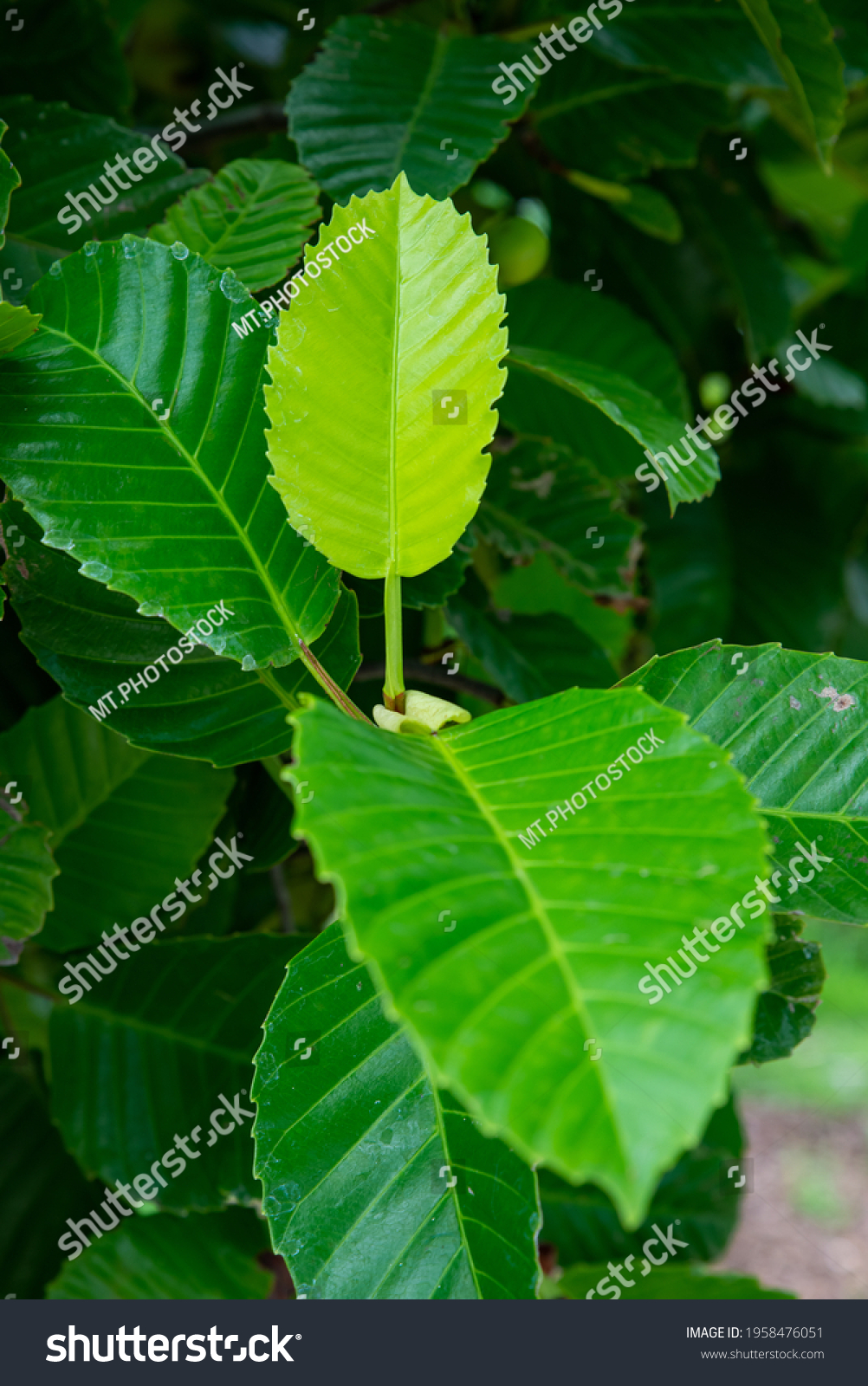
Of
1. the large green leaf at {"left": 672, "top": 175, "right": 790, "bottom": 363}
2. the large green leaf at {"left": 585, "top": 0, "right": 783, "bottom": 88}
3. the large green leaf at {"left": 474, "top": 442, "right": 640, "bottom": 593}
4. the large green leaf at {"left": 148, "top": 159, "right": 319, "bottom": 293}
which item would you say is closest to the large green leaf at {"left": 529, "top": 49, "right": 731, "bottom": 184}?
the large green leaf at {"left": 585, "top": 0, "right": 783, "bottom": 88}

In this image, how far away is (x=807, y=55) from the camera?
74 centimetres

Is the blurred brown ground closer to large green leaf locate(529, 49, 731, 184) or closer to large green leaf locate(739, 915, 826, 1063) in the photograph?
large green leaf locate(739, 915, 826, 1063)

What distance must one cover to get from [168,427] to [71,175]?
0.35 metres

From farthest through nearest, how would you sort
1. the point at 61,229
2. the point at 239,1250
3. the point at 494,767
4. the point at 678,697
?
the point at 239,1250, the point at 61,229, the point at 678,697, the point at 494,767

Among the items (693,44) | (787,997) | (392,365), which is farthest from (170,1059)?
(693,44)

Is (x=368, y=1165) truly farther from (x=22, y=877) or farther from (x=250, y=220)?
(x=250, y=220)

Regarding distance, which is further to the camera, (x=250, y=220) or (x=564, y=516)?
(x=564, y=516)

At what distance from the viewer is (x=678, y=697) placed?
0.52m

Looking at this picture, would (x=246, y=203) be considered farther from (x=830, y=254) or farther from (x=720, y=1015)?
(x=830, y=254)

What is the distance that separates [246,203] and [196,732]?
1.00 feet

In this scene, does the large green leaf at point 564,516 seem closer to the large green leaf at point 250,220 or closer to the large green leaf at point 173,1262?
the large green leaf at point 250,220

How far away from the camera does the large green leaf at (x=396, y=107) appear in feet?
2.24

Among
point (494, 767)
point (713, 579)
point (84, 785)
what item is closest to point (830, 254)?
point (713, 579)

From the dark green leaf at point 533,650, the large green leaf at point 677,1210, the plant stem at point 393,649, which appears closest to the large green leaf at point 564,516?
the dark green leaf at point 533,650
